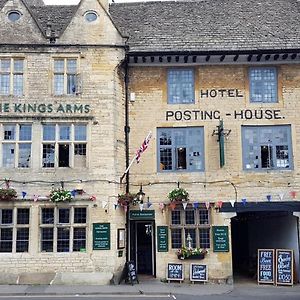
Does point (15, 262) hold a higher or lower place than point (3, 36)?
lower

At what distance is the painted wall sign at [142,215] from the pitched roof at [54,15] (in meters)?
7.89

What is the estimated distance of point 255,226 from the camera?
2261cm

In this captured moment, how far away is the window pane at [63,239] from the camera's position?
17203 millimetres

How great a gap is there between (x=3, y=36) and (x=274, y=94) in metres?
10.9

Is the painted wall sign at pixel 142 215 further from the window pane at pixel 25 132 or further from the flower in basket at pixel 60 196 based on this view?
the window pane at pixel 25 132

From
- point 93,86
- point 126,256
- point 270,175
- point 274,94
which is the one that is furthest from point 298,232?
point 93,86

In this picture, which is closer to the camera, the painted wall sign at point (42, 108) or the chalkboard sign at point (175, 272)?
the chalkboard sign at point (175, 272)

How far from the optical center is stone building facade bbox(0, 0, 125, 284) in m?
17.0

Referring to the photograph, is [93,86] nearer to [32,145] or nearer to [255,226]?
[32,145]

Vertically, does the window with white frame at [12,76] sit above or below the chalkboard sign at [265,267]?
above

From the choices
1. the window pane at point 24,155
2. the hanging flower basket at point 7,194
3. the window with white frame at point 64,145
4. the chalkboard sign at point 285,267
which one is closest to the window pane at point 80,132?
the window with white frame at point 64,145

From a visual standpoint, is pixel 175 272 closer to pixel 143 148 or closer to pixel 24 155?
pixel 143 148

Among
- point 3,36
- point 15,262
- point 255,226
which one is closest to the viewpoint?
point 15,262

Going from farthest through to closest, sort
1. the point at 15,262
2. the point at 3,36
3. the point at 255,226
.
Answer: the point at 255,226 → the point at 3,36 → the point at 15,262
